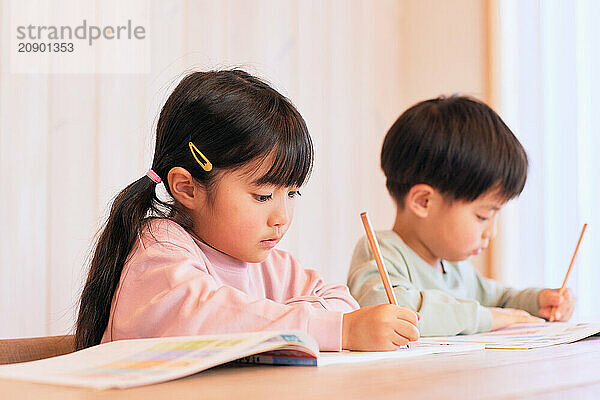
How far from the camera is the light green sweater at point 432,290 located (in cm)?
136

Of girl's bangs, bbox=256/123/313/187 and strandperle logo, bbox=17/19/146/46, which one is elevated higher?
strandperle logo, bbox=17/19/146/46

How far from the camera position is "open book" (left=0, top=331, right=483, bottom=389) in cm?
57

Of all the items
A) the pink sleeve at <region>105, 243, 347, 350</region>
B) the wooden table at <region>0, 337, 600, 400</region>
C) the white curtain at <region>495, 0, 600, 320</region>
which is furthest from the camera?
the white curtain at <region>495, 0, 600, 320</region>

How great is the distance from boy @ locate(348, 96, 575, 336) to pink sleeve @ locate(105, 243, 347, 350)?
62 centimetres

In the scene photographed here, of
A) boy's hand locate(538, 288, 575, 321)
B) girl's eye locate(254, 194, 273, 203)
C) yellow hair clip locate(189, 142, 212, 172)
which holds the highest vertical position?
yellow hair clip locate(189, 142, 212, 172)

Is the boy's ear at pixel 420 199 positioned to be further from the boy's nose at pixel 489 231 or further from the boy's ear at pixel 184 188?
the boy's ear at pixel 184 188

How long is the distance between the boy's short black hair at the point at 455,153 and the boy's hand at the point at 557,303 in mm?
222

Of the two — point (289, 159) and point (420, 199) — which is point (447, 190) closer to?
point (420, 199)

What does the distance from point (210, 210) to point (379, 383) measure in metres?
0.57

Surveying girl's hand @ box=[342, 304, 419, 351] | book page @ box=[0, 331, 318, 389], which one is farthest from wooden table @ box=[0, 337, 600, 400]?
girl's hand @ box=[342, 304, 419, 351]

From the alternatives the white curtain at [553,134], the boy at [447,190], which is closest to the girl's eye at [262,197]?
the boy at [447,190]

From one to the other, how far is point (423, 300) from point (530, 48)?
1083 mm

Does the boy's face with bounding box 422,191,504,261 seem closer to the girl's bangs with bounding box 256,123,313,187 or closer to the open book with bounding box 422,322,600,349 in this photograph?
the open book with bounding box 422,322,600,349

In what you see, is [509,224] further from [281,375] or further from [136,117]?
[281,375]
